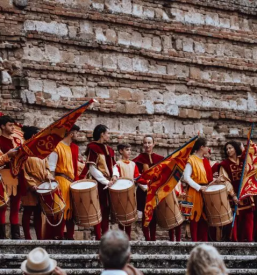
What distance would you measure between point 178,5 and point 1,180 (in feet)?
28.0

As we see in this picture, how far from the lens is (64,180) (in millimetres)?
10781

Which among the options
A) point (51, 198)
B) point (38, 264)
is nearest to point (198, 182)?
point (51, 198)

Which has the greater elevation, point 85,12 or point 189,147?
point 85,12

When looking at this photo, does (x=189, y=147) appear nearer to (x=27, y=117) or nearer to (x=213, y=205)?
(x=213, y=205)

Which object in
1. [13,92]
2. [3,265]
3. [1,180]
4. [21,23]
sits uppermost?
[21,23]

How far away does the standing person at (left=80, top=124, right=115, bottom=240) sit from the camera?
1102 cm

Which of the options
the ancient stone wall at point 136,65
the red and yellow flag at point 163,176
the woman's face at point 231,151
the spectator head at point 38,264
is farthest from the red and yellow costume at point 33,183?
the spectator head at point 38,264

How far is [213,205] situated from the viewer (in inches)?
451

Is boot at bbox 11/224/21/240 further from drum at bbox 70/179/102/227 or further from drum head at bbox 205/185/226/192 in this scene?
drum head at bbox 205/185/226/192

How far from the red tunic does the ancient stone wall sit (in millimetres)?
3306

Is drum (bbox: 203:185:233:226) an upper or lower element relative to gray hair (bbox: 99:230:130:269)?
lower

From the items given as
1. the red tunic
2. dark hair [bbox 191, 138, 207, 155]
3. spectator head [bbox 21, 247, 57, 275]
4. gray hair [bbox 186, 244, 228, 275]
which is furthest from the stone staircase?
gray hair [bbox 186, 244, 228, 275]

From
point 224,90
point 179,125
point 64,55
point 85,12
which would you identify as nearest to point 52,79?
point 64,55

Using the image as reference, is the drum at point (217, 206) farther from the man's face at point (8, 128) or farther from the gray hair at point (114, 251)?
the gray hair at point (114, 251)
